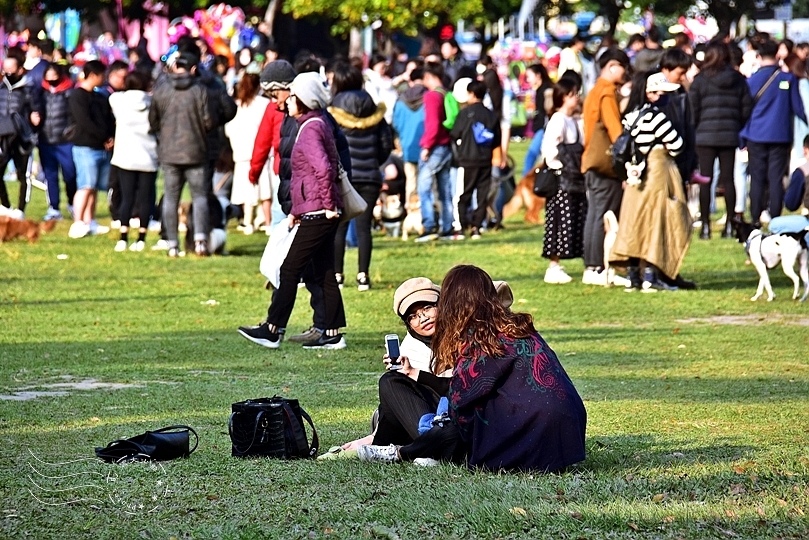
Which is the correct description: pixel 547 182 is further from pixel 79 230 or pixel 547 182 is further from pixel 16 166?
pixel 16 166

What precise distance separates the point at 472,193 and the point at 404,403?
40.9 ft

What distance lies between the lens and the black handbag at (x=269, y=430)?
6938 mm

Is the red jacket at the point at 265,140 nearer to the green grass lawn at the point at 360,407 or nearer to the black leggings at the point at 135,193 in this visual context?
the green grass lawn at the point at 360,407

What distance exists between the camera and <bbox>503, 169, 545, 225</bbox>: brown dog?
2059cm

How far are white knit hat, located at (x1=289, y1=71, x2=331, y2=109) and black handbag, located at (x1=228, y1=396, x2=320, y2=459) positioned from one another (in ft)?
13.2

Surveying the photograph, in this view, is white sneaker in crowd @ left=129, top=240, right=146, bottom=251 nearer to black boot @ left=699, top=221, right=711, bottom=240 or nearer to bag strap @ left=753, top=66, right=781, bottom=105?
black boot @ left=699, top=221, right=711, bottom=240

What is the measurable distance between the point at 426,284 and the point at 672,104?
7144 mm

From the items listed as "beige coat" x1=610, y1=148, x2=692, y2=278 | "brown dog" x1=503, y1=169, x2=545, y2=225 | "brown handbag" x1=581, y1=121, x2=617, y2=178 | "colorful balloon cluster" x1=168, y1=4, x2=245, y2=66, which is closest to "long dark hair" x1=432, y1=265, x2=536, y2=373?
"beige coat" x1=610, y1=148, x2=692, y2=278

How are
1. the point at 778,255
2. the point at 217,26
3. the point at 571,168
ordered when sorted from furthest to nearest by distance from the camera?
the point at 217,26
the point at 571,168
the point at 778,255

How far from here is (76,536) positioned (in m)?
5.60

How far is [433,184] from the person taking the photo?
749 inches

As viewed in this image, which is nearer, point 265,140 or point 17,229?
point 265,140

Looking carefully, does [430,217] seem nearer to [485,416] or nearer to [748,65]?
[748,65]

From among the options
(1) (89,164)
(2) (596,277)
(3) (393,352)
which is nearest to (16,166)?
(1) (89,164)
